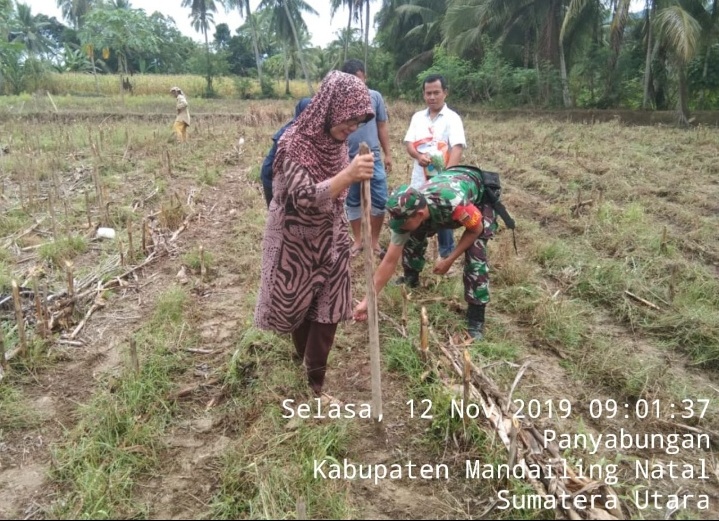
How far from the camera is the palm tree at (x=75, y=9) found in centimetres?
3450

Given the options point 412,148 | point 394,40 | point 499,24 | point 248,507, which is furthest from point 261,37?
point 248,507

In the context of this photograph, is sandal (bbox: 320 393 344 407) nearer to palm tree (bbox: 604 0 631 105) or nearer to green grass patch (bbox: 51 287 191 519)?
green grass patch (bbox: 51 287 191 519)

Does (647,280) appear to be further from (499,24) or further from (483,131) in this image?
(499,24)

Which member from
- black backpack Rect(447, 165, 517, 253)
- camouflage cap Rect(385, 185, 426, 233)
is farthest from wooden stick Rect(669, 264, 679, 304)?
camouflage cap Rect(385, 185, 426, 233)

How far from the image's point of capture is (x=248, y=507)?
1.86 metres

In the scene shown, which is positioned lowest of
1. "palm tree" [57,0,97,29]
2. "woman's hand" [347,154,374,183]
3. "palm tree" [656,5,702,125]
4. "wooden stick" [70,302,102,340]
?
"wooden stick" [70,302,102,340]

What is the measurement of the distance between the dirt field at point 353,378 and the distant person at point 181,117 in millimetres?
4358

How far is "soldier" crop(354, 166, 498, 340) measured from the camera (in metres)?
2.72

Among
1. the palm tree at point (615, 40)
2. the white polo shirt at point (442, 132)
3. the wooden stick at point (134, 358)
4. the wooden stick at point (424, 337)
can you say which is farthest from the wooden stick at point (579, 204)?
the palm tree at point (615, 40)

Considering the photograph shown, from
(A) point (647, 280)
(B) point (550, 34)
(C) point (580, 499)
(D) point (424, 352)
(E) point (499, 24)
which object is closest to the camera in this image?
(C) point (580, 499)

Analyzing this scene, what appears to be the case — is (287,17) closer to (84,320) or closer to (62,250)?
(62,250)

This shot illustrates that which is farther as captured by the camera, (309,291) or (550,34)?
(550,34)

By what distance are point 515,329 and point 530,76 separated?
602 inches

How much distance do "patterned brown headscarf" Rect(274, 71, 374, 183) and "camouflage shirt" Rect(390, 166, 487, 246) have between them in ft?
2.57
